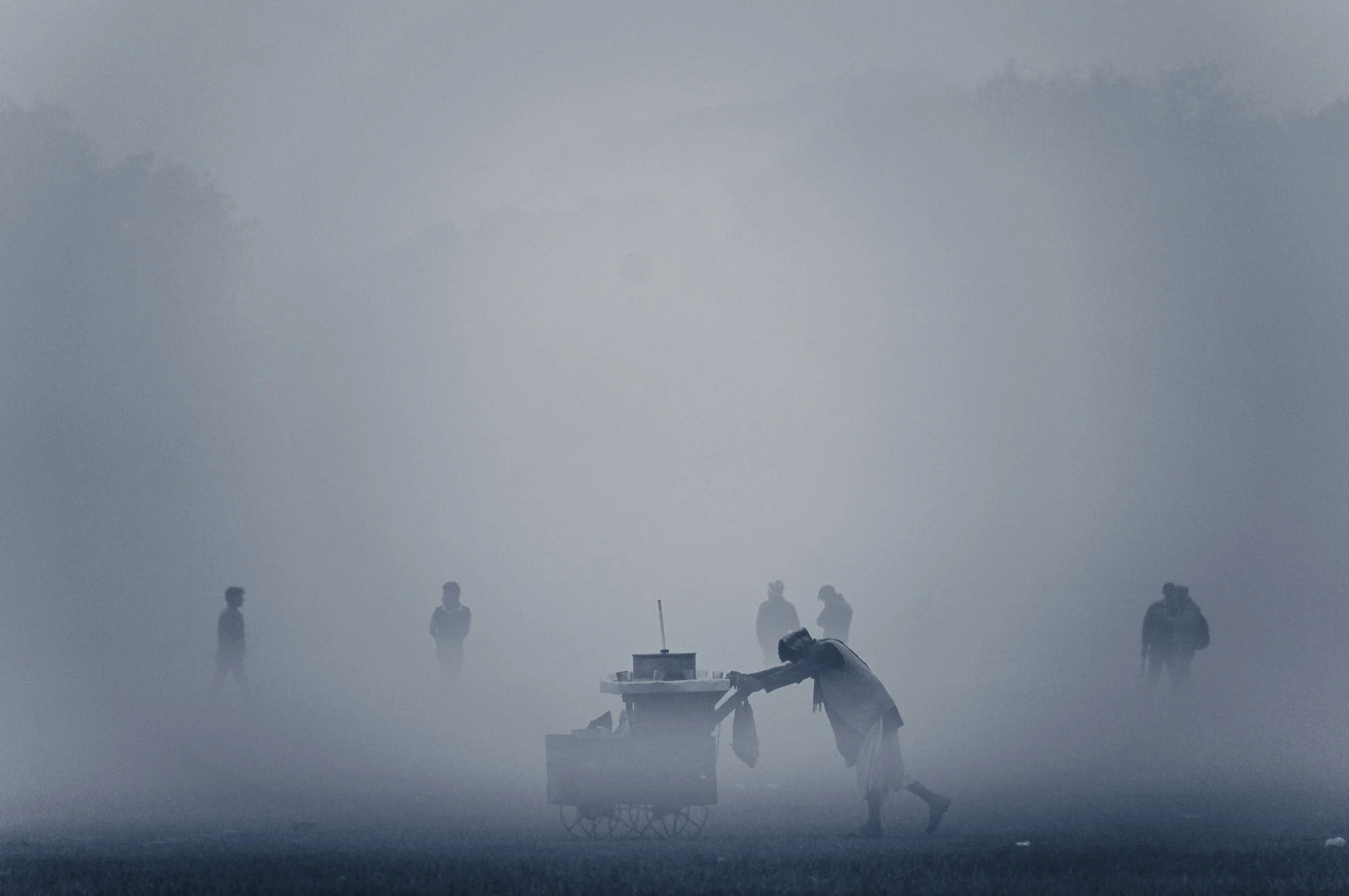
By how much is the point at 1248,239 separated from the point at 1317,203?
10.8 feet

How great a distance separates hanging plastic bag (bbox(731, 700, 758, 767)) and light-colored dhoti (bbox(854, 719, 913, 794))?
1.01m

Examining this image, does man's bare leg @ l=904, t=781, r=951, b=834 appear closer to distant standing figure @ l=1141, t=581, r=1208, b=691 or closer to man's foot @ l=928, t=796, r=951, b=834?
man's foot @ l=928, t=796, r=951, b=834

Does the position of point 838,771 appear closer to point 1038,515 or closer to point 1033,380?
point 1038,515

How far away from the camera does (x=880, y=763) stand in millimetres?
17000

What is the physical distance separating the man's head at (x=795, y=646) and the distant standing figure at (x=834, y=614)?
17.2m

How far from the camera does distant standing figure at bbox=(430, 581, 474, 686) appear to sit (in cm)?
3600

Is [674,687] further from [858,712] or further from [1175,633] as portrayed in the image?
[1175,633]

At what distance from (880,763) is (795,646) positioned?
1.30 metres

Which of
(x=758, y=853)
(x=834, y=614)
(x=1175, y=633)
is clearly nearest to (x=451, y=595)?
(x=834, y=614)

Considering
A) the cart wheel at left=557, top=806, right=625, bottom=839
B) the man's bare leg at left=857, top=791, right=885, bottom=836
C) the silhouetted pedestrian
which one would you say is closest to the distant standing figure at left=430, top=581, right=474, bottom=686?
the cart wheel at left=557, top=806, right=625, bottom=839

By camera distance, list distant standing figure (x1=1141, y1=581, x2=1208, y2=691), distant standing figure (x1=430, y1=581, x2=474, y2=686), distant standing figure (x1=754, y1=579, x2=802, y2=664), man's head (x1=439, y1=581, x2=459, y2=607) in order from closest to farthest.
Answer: distant standing figure (x1=1141, y1=581, x2=1208, y2=691), distant standing figure (x1=754, y1=579, x2=802, y2=664), man's head (x1=439, y1=581, x2=459, y2=607), distant standing figure (x1=430, y1=581, x2=474, y2=686)

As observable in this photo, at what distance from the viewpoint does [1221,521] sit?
7219cm

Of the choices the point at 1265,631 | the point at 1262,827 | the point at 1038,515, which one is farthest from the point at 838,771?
the point at 1038,515

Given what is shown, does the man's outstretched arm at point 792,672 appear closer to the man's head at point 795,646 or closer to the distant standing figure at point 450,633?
the man's head at point 795,646
